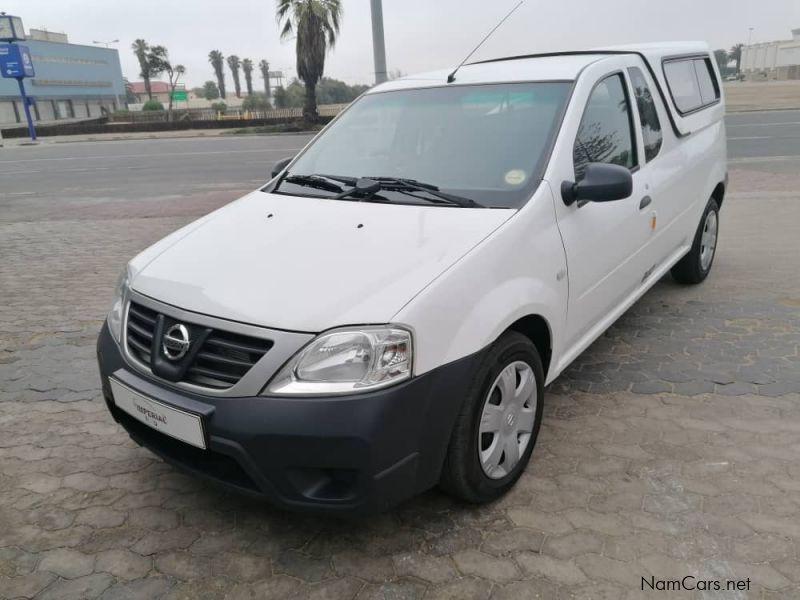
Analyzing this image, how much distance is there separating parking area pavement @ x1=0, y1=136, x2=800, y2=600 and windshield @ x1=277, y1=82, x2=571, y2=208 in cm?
136

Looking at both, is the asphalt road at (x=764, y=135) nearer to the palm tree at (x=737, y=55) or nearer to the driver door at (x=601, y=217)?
the driver door at (x=601, y=217)

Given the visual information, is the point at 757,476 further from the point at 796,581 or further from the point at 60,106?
the point at 60,106

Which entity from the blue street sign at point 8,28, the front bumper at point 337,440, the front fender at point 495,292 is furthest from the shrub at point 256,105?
the front bumper at point 337,440

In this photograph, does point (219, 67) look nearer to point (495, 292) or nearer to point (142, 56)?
point (142, 56)

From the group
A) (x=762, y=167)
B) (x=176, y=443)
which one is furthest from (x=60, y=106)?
(x=176, y=443)

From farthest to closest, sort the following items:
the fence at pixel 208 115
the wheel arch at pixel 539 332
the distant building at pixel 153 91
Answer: the distant building at pixel 153 91
the fence at pixel 208 115
the wheel arch at pixel 539 332

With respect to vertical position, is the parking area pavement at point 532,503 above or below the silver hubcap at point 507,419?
below

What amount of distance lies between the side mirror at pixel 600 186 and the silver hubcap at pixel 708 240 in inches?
108

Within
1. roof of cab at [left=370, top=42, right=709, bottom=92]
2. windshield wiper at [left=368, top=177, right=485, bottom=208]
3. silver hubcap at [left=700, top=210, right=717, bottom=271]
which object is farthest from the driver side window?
silver hubcap at [left=700, top=210, right=717, bottom=271]

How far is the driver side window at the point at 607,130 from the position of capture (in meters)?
3.19

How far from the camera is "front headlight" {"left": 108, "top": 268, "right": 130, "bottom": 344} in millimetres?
2729

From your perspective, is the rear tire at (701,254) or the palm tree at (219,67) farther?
the palm tree at (219,67)

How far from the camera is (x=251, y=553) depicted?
2.50 meters
